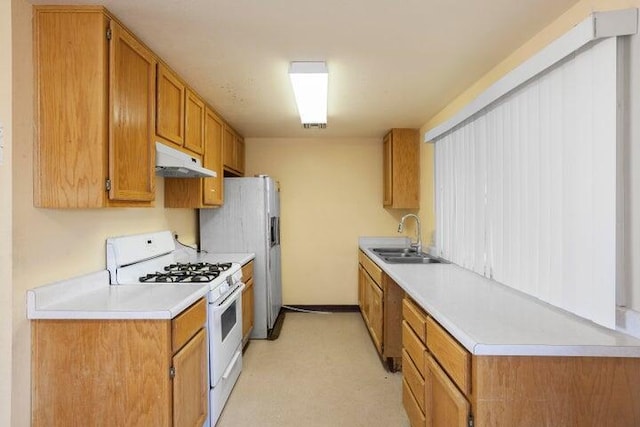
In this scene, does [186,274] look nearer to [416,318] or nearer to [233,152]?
[416,318]

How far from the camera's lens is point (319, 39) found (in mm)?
1851

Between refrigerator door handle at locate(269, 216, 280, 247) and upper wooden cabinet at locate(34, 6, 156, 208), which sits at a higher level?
upper wooden cabinet at locate(34, 6, 156, 208)

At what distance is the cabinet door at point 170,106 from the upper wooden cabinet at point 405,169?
2.32 m

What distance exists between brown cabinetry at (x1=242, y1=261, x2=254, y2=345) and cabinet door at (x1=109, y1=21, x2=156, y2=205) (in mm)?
1406

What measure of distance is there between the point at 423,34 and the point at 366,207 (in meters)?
2.76

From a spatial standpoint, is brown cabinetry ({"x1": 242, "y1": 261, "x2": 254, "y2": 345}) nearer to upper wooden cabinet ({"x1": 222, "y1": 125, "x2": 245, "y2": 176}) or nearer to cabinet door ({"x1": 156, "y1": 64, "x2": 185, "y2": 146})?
upper wooden cabinet ({"x1": 222, "y1": 125, "x2": 245, "y2": 176})

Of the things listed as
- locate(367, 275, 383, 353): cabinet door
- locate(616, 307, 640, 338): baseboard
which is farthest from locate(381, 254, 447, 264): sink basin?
locate(616, 307, 640, 338): baseboard

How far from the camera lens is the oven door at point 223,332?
210 cm

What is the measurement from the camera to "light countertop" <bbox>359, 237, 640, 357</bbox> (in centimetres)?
115

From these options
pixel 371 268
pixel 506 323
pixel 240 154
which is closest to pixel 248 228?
pixel 240 154

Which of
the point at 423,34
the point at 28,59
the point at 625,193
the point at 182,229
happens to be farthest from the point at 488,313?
the point at 182,229

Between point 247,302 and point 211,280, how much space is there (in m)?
1.16

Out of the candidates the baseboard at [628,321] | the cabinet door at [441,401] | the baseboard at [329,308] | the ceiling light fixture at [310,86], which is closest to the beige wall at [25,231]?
the ceiling light fixture at [310,86]

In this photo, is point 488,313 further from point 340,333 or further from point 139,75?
point 340,333
